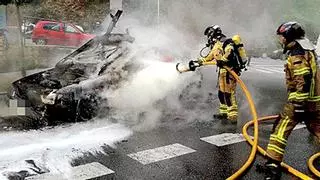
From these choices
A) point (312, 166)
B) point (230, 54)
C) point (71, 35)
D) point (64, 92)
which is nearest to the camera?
point (312, 166)

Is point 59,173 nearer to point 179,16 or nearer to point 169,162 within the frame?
point 169,162

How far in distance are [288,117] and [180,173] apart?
127 centimetres

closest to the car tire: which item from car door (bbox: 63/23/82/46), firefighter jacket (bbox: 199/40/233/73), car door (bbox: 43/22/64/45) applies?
car door (bbox: 43/22/64/45)

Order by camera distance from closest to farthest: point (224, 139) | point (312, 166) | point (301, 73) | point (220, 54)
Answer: point (301, 73) → point (312, 166) → point (224, 139) → point (220, 54)

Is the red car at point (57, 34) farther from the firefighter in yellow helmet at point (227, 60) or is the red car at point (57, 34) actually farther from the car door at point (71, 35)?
the firefighter in yellow helmet at point (227, 60)

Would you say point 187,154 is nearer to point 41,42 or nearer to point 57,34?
point 41,42

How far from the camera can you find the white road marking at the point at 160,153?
485cm

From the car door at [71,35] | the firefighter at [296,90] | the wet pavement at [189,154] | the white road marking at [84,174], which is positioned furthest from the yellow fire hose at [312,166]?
the car door at [71,35]

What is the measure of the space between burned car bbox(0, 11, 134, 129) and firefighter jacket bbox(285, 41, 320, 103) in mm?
3103

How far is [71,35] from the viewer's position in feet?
55.2

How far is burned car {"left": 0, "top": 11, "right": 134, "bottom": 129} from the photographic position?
613 centimetres

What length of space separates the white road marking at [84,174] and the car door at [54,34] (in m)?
13.3

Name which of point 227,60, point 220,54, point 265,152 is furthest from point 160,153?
point 220,54

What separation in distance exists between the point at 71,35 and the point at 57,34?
2.57 ft
